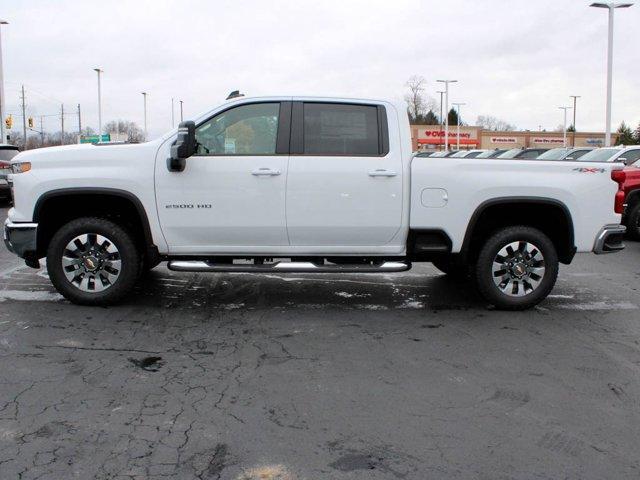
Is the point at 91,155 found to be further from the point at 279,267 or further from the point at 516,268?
the point at 516,268

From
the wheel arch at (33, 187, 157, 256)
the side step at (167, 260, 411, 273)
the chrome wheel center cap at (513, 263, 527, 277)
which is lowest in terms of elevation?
the chrome wheel center cap at (513, 263, 527, 277)

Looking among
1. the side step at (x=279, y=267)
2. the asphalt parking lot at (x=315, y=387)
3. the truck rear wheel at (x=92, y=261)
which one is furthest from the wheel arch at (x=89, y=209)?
the asphalt parking lot at (x=315, y=387)

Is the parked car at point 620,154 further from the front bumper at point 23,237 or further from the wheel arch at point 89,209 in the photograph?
the front bumper at point 23,237

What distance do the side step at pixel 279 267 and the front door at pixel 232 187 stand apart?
142mm

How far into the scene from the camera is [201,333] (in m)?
5.41

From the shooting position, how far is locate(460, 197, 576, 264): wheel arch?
6.09m

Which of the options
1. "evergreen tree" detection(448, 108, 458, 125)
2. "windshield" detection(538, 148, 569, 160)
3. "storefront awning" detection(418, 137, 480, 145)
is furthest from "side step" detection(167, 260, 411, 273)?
"evergreen tree" detection(448, 108, 458, 125)

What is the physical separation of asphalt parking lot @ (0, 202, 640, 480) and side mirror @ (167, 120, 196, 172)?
1450 millimetres

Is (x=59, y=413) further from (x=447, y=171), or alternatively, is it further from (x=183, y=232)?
(x=447, y=171)

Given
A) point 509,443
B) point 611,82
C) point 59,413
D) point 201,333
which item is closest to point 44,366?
point 59,413

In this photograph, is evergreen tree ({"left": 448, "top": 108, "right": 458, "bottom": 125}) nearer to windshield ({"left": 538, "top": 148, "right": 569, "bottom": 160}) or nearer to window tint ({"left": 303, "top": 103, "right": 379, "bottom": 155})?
windshield ({"left": 538, "top": 148, "right": 569, "bottom": 160})

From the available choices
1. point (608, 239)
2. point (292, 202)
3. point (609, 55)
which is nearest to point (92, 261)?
point (292, 202)

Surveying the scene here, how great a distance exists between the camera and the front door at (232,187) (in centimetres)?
593

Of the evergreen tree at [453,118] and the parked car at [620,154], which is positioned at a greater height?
the evergreen tree at [453,118]
